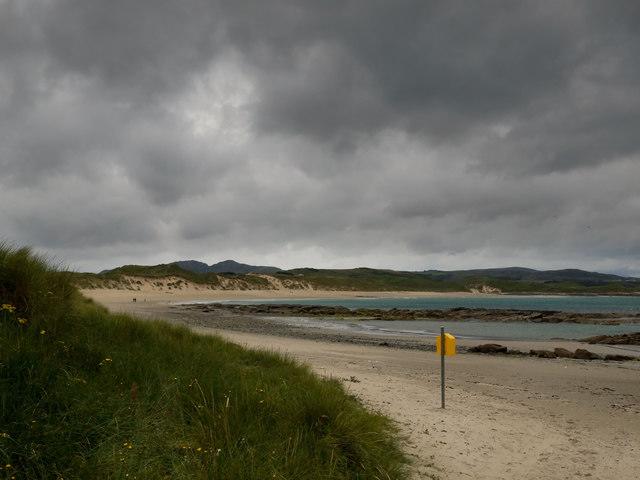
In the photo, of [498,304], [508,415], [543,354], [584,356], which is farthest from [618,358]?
[498,304]

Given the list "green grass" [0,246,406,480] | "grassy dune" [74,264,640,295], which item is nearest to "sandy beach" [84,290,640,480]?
"green grass" [0,246,406,480]

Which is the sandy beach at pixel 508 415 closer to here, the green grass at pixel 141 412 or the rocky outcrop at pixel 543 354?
the green grass at pixel 141 412

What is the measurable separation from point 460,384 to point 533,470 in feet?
21.2

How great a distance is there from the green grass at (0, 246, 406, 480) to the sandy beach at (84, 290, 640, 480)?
0.93 metres

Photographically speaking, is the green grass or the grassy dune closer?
the green grass

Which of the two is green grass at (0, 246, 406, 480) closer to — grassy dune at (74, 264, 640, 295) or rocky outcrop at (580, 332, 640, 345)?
rocky outcrop at (580, 332, 640, 345)

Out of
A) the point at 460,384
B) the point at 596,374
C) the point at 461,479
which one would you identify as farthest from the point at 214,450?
the point at 596,374

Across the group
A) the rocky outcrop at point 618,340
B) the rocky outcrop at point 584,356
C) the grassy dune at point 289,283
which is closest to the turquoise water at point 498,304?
the grassy dune at point 289,283

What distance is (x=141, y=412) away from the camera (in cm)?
467

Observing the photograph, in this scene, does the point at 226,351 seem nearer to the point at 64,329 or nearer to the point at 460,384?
the point at 64,329

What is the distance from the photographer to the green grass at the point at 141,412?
3.84m

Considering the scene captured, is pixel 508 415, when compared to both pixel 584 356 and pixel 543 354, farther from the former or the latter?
pixel 584 356

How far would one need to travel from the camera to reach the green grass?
3.84m

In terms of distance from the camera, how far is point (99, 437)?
13.6ft
